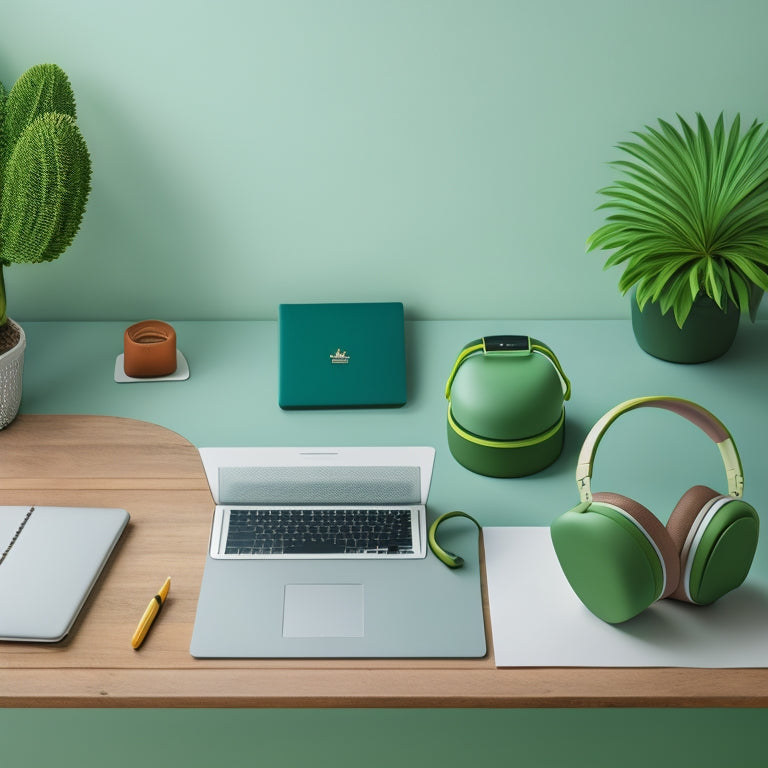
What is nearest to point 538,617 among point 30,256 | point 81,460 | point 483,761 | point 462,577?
point 462,577

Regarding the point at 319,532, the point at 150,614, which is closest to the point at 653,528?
the point at 319,532

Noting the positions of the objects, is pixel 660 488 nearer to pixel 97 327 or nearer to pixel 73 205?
pixel 73 205

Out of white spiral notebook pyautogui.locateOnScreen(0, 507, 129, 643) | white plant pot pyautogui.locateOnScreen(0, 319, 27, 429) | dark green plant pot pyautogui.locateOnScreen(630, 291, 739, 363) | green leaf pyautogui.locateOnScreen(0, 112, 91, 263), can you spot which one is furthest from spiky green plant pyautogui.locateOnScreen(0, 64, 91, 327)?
dark green plant pot pyautogui.locateOnScreen(630, 291, 739, 363)

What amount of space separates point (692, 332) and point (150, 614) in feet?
3.19

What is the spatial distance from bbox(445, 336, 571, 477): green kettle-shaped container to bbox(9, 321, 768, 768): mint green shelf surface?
33 millimetres

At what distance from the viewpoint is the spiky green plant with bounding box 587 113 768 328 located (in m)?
1.39

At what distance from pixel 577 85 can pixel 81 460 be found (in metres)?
1.00

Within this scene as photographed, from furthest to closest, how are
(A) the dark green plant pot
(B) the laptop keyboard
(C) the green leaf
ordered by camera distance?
(A) the dark green plant pot → (C) the green leaf → (B) the laptop keyboard

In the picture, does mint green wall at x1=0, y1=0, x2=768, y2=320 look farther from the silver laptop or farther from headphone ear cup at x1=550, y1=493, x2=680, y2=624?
headphone ear cup at x1=550, y1=493, x2=680, y2=624

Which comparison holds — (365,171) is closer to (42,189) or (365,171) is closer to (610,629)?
(42,189)

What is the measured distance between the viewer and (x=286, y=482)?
121 cm

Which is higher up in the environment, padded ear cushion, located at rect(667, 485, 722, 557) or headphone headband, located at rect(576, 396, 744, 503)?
headphone headband, located at rect(576, 396, 744, 503)

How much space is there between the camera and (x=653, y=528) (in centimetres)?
100

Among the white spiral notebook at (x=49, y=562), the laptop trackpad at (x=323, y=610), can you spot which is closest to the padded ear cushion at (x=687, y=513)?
the laptop trackpad at (x=323, y=610)
